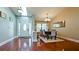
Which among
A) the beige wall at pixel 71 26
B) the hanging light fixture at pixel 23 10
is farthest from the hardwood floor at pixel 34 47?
the hanging light fixture at pixel 23 10

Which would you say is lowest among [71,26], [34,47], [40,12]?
[34,47]

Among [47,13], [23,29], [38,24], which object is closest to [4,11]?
[23,29]

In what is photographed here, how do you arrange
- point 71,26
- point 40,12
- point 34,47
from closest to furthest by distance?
point 40,12, point 34,47, point 71,26

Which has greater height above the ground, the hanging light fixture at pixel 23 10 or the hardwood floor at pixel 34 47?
the hanging light fixture at pixel 23 10

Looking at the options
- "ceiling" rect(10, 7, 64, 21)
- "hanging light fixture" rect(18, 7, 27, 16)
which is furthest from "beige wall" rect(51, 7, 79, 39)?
"hanging light fixture" rect(18, 7, 27, 16)

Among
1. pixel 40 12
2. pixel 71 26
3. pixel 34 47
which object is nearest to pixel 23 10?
pixel 40 12

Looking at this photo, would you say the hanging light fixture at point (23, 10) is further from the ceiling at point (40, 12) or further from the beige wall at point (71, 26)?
the beige wall at point (71, 26)

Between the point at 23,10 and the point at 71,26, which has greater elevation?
the point at 23,10

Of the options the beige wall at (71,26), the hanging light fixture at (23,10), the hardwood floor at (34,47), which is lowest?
the hardwood floor at (34,47)

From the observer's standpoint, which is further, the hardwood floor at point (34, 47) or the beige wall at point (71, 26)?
the beige wall at point (71, 26)

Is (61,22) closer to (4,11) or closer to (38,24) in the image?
(38,24)

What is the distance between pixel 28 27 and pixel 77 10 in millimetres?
2728

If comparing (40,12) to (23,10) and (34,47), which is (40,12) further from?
(34,47)
